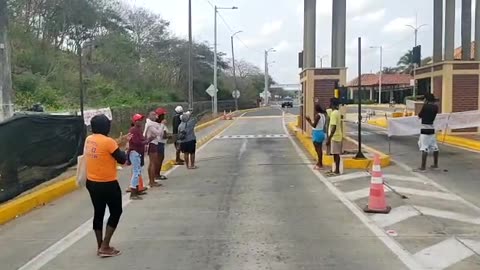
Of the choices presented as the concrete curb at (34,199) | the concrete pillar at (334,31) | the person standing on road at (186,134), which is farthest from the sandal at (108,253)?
the concrete pillar at (334,31)

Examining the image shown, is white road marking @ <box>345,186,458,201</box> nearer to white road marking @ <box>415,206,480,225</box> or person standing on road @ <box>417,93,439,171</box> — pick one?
white road marking @ <box>415,206,480,225</box>

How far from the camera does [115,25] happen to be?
47969mm

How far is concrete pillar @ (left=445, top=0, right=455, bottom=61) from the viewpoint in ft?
90.8

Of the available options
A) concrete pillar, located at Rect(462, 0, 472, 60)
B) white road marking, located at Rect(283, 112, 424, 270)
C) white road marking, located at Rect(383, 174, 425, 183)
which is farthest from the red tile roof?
white road marking, located at Rect(283, 112, 424, 270)

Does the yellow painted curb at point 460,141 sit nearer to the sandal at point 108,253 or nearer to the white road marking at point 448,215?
the white road marking at point 448,215

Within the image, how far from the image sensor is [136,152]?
11883 millimetres

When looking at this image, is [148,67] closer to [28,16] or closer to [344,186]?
[28,16]

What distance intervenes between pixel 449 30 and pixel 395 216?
20.6 meters

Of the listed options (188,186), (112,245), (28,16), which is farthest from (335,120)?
(28,16)

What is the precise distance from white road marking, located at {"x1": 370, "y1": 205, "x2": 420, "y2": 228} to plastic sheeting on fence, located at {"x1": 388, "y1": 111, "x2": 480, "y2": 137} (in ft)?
32.2

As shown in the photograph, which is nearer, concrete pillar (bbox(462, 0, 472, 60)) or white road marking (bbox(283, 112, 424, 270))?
white road marking (bbox(283, 112, 424, 270))

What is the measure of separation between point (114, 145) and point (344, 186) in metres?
6.82

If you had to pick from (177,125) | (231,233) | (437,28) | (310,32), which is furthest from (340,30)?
(231,233)

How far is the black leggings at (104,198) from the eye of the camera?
7.23 m
